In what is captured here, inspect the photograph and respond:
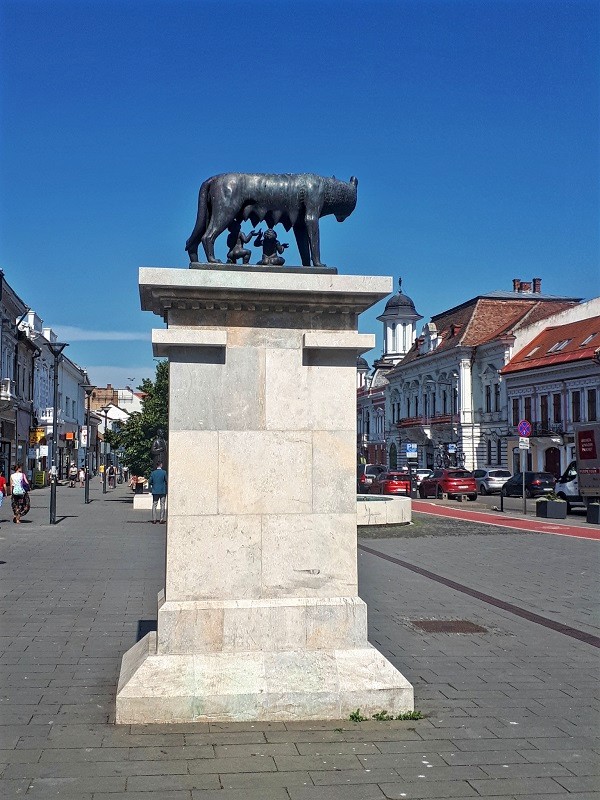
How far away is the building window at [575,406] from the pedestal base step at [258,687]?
50.5m

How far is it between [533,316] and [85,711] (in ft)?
210

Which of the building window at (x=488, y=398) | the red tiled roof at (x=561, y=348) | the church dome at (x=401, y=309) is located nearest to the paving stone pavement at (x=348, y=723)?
the red tiled roof at (x=561, y=348)

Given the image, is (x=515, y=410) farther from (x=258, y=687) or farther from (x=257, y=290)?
(x=258, y=687)

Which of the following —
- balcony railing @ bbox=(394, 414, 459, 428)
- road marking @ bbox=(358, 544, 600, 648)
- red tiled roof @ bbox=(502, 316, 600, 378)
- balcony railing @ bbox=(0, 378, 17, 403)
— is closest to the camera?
road marking @ bbox=(358, 544, 600, 648)

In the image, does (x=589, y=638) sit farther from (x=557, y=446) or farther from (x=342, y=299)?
(x=557, y=446)

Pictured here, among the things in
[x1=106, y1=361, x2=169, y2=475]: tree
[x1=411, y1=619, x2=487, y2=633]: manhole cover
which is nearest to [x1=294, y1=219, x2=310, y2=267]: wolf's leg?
[x1=411, y1=619, x2=487, y2=633]: manhole cover

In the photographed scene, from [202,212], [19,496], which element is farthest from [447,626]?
[19,496]

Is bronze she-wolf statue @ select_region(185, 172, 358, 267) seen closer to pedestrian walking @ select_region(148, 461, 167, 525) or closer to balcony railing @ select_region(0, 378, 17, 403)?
pedestrian walking @ select_region(148, 461, 167, 525)

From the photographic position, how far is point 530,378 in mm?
59656

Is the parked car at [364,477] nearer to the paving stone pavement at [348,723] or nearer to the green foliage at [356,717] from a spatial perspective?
the paving stone pavement at [348,723]

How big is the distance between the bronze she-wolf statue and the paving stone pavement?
3202 mm

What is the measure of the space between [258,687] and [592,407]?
49.9 meters

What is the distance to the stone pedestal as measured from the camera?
5742mm

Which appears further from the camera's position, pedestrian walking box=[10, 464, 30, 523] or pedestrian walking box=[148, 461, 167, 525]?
pedestrian walking box=[10, 464, 30, 523]
